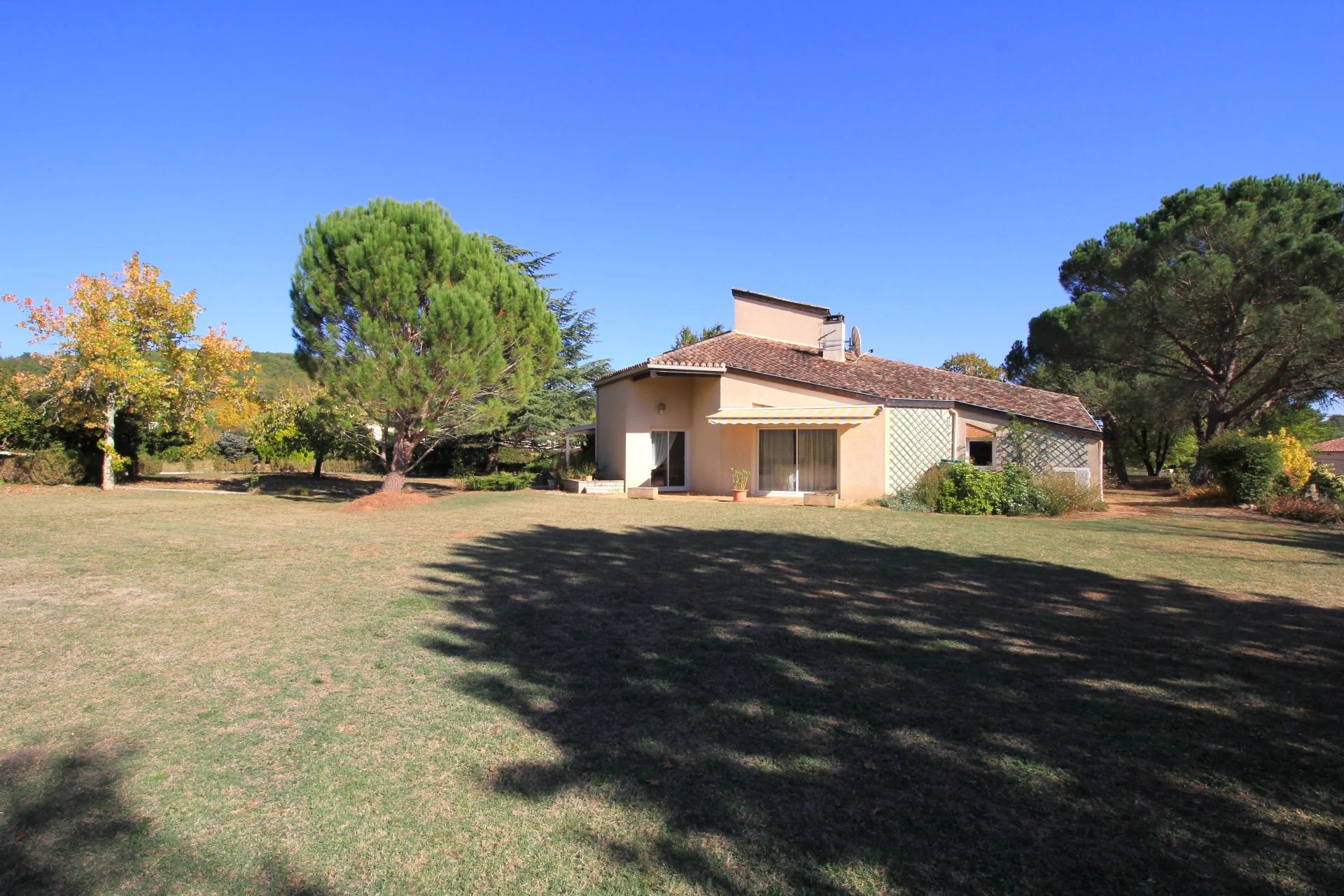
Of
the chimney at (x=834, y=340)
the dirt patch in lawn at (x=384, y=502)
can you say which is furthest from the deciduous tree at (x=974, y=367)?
the dirt patch in lawn at (x=384, y=502)

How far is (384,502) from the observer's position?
808 inches

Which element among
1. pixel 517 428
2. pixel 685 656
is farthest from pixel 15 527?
pixel 517 428

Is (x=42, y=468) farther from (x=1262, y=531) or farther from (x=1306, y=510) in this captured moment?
(x=1306, y=510)

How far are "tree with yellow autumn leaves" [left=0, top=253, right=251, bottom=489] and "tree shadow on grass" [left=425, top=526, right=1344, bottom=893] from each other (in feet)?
72.3

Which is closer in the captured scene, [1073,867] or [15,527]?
[1073,867]

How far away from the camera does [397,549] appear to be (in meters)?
12.7

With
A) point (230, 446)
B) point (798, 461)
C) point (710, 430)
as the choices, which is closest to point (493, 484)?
point (710, 430)

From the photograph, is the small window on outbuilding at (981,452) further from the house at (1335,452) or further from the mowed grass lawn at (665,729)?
the house at (1335,452)

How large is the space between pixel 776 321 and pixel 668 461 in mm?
8340

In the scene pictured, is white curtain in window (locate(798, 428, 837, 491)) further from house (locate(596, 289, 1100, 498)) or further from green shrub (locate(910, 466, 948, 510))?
green shrub (locate(910, 466, 948, 510))

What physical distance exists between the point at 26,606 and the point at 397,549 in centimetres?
508

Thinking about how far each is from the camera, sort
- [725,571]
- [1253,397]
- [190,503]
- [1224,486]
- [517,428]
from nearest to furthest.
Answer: [725,571]
[190,503]
[1224,486]
[1253,397]
[517,428]

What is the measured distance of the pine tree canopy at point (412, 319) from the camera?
19703 millimetres

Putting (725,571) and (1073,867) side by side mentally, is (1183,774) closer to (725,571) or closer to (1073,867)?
(1073,867)
